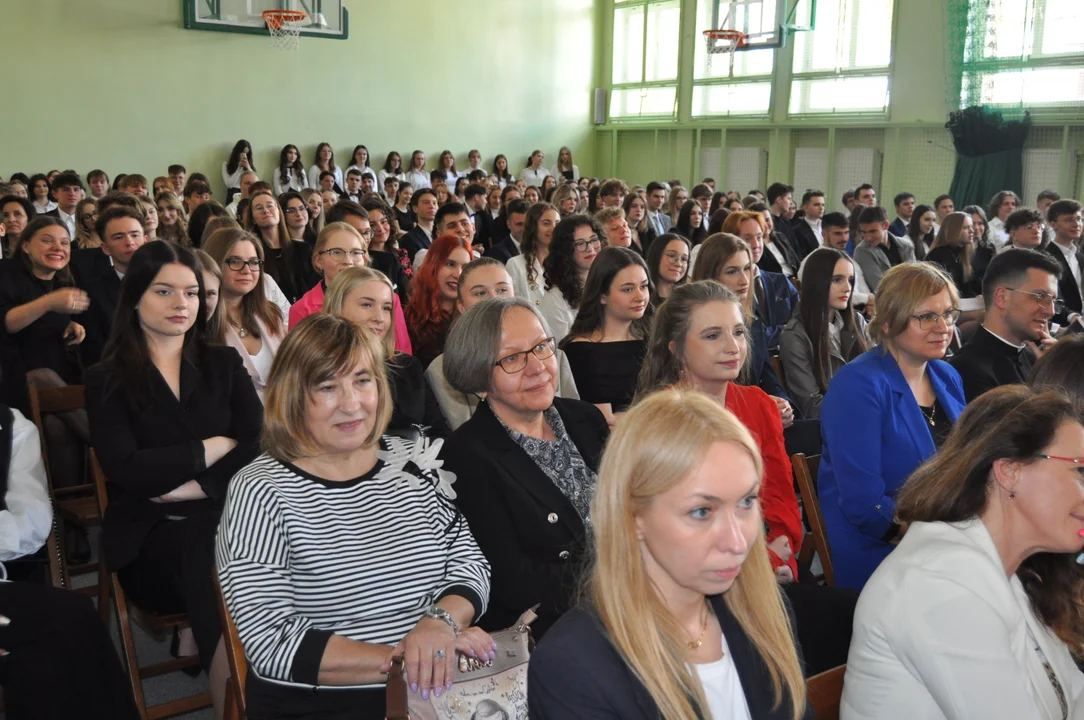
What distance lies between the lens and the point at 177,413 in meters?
2.82

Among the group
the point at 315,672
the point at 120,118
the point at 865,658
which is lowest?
the point at 315,672

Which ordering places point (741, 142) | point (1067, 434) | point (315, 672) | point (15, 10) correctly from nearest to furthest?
point (1067, 434), point (315, 672), point (15, 10), point (741, 142)

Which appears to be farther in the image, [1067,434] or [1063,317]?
[1063,317]

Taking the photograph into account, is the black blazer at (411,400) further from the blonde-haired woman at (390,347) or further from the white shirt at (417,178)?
the white shirt at (417,178)

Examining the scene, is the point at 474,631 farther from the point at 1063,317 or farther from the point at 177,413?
the point at 1063,317

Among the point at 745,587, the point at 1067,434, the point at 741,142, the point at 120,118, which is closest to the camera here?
the point at 745,587

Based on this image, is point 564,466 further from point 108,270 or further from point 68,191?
point 68,191

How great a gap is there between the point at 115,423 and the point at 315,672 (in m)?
1.22

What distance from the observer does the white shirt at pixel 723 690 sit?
1.47 m

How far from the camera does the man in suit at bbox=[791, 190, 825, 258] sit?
31.6 ft

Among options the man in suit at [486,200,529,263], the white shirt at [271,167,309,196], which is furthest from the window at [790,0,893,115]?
the man in suit at [486,200,529,263]

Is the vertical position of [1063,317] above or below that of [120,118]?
below

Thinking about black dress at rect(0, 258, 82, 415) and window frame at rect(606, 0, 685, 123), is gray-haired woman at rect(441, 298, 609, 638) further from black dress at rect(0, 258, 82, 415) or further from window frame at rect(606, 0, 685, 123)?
window frame at rect(606, 0, 685, 123)

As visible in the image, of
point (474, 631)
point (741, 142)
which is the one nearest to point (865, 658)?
point (474, 631)
